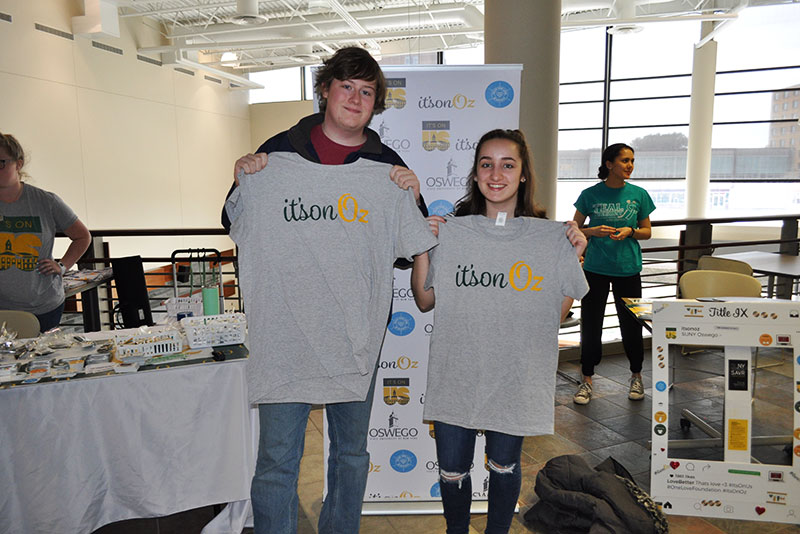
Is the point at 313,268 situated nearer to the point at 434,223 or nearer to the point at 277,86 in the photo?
the point at 434,223

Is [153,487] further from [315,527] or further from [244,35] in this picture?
[244,35]

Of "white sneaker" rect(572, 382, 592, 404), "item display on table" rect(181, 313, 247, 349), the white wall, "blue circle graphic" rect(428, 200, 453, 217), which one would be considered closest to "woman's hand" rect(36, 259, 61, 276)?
"item display on table" rect(181, 313, 247, 349)

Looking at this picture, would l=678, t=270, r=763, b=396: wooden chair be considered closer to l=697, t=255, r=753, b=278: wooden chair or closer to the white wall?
l=697, t=255, r=753, b=278: wooden chair

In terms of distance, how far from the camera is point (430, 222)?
180 cm

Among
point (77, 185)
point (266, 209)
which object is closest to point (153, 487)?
point (266, 209)

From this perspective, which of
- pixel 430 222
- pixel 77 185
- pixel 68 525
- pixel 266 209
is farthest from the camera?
pixel 77 185

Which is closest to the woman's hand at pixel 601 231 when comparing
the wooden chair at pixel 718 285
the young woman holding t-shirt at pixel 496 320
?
the wooden chair at pixel 718 285

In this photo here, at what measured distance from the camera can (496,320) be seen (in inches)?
69.7

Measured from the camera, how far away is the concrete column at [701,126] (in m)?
11.8

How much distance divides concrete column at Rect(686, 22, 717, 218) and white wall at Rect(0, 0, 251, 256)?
1155 cm

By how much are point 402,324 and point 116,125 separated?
10032 mm

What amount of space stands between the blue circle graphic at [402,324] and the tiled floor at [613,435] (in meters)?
0.88

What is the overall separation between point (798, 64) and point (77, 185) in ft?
49.1

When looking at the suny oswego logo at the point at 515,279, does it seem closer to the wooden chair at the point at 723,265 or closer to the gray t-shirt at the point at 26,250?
the gray t-shirt at the point at 26,250
